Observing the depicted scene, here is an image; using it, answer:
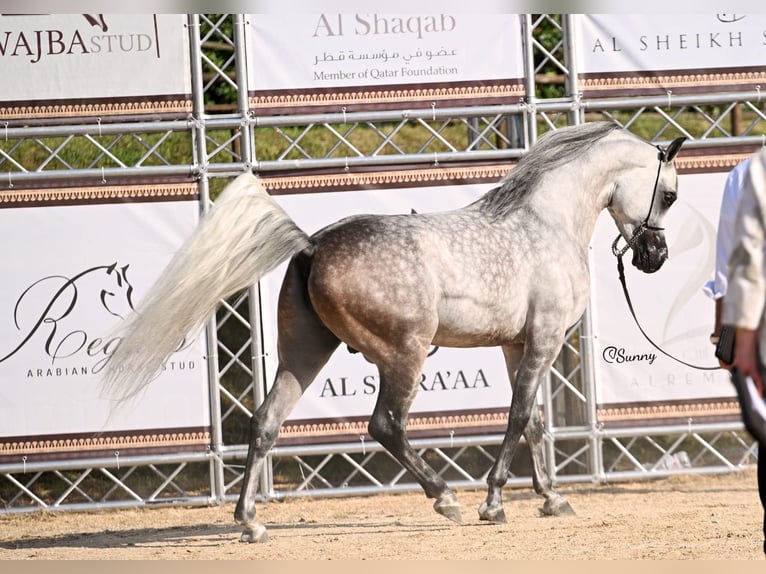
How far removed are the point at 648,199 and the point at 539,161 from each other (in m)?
0.69

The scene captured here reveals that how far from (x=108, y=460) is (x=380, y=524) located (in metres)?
1.97

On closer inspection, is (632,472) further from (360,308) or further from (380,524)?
(360,308)

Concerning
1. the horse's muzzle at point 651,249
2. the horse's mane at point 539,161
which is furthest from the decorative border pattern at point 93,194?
the horse's muzzle at point 651,249

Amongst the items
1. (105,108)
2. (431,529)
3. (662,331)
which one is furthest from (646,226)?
(105,108)

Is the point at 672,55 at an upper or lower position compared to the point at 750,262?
upper

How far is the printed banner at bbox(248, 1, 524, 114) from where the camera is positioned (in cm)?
777

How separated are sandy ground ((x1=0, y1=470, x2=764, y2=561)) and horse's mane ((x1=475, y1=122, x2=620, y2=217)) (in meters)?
1.83

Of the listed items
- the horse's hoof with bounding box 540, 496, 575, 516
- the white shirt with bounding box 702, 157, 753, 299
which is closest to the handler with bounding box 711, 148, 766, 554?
the white shirt with bounding box 702, 157, 753, 299

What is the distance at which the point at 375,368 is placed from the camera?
25.4ft

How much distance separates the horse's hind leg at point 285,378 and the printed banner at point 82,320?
5.76 ft

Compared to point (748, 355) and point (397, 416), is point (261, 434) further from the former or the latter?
point (748, 355)

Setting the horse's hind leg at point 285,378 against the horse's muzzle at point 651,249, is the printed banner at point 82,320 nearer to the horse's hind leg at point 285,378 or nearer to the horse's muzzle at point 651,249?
the horse's hind leg at point 285,378

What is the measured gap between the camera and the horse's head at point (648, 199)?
657 cm

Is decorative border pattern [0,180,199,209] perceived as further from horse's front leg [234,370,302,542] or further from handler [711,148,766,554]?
handler [711,148,766,554]
